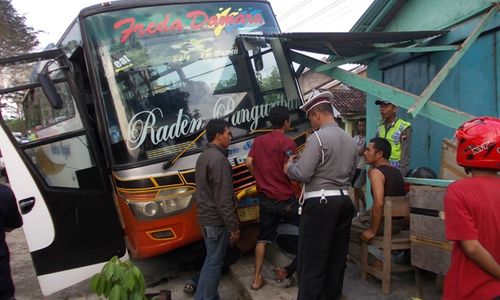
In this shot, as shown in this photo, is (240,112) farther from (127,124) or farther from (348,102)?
(348,102)

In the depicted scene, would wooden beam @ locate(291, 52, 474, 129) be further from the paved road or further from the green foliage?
the green foliage

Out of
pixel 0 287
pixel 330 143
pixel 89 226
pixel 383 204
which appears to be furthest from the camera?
pixel 89 226

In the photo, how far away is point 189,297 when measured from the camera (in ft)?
14.1

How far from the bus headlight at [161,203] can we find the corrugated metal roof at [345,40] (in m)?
1.75

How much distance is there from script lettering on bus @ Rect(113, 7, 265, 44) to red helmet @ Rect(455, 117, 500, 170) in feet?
9.80

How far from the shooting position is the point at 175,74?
13.3 ft

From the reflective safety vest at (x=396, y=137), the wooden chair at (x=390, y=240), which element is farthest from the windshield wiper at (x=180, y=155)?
the reflective safety vest at (x=396, y=137)

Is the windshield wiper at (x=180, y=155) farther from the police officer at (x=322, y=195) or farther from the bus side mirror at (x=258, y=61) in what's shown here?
the police officer at (x=322, y=195)

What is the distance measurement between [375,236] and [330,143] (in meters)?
1.12

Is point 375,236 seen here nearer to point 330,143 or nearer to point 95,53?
point 330,143

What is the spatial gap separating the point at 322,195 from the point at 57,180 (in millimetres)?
2679

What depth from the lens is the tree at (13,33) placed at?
1787 cm

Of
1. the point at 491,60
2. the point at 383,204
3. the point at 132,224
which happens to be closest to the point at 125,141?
the point at 132,224

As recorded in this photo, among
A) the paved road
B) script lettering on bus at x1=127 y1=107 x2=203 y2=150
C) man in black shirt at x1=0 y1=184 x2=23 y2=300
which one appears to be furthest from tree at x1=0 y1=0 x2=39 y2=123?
man in black shirt at x1=0 y1=184 x2=23 y2=300
